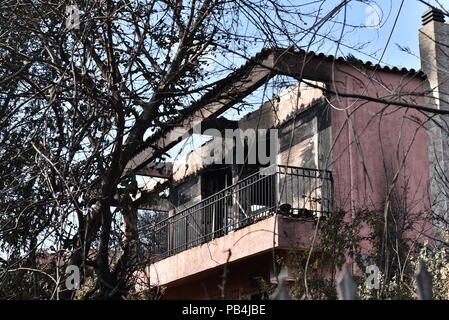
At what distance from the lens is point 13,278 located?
685 centimetres

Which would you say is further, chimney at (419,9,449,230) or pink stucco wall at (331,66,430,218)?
chimney at (419,9,449,230)

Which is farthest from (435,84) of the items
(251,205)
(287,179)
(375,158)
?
(251,205)

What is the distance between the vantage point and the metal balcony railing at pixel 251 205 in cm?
1341

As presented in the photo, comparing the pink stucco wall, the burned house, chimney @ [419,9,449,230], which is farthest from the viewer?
chimney @ [419,9,449,230]

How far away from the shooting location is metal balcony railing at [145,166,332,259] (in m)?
13.4

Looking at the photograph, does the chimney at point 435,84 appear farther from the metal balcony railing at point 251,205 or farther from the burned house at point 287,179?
the metal balcony railing at point 251,205

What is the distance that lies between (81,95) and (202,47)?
134 centimetres

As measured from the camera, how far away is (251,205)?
1491 cm

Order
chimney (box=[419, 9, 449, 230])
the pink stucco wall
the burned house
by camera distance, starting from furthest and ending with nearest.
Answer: chimney (box=[419, 9, 449, 230])
the pink stucco wall
the burned house

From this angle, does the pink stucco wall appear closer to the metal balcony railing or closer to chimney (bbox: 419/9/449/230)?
chimney (bbox: 419/9/449/230)

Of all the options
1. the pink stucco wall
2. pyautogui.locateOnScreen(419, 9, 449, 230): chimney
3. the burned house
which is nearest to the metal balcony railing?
the burned house

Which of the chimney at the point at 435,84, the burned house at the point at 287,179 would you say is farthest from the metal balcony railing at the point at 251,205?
the chimney at the point at 435,84
